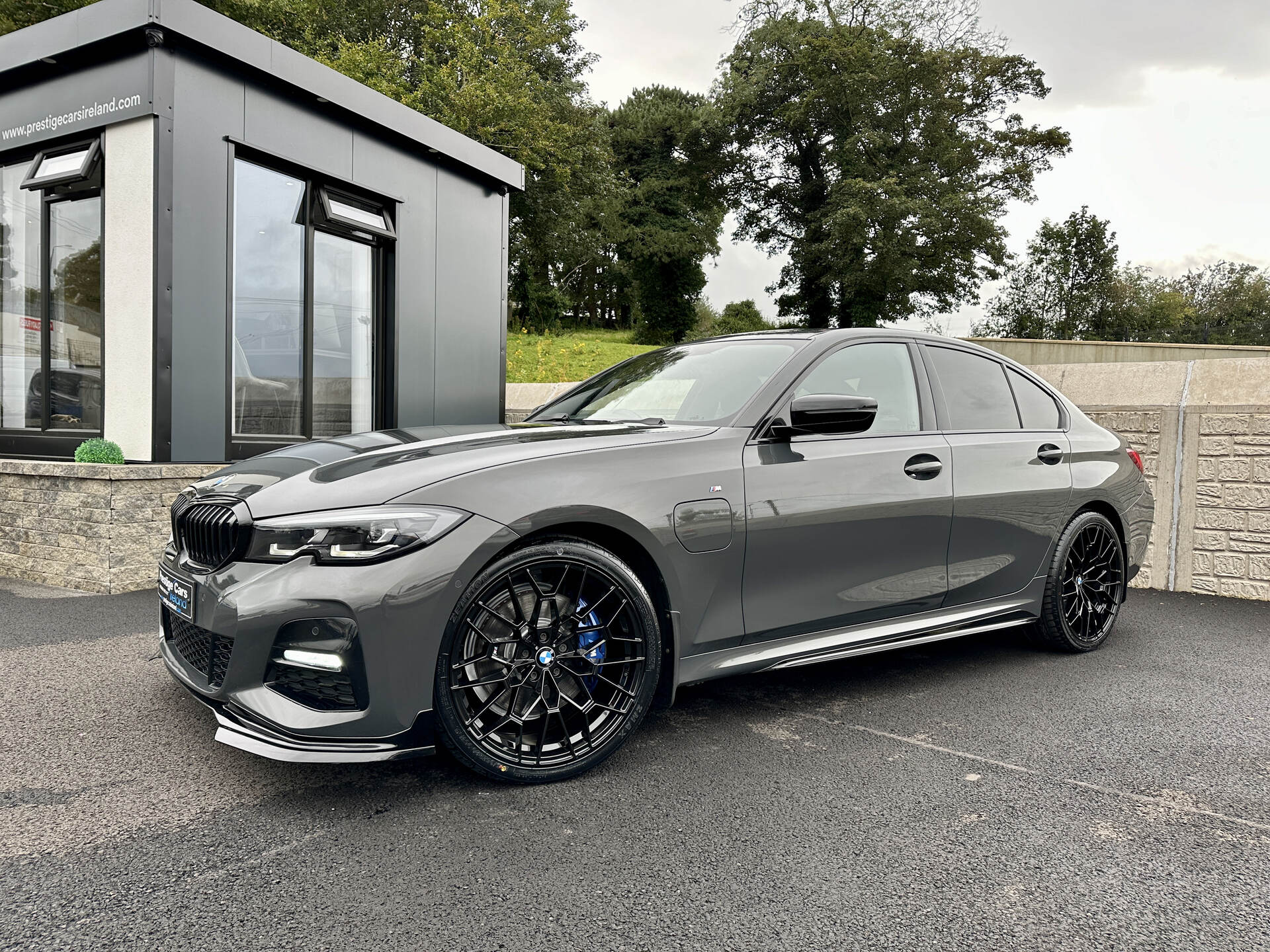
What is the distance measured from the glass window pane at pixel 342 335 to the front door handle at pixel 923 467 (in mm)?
5836

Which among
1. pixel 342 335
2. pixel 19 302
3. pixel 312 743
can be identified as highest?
pixel 19 302

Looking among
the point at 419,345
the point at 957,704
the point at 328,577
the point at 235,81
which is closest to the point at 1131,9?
the point at 419,345

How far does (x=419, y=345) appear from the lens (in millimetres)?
9062

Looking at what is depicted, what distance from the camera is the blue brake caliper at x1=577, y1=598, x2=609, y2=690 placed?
106 inches

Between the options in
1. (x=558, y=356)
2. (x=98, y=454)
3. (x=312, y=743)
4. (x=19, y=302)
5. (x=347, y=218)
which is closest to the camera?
(x=312, y=743)

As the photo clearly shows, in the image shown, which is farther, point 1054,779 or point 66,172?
point 66,172

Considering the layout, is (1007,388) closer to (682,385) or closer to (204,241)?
(682,385)

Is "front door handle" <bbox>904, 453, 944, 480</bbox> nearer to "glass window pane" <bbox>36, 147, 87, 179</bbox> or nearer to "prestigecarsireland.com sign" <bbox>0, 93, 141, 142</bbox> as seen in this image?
"prestigecarsireland.com sign" <bbox>0, 93, 141, 142</bbox>

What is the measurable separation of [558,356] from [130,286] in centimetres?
1912

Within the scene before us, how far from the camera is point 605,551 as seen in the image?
108 inches

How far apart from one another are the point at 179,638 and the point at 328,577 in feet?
2.76

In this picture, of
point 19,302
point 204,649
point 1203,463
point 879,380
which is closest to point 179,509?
point 204,649

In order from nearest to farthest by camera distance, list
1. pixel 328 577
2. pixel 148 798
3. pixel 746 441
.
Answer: pixel 328 577 < pixel 148 798 < pixel 746 441

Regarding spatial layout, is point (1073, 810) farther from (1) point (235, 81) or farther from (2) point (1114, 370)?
(1) point (235, 81)
